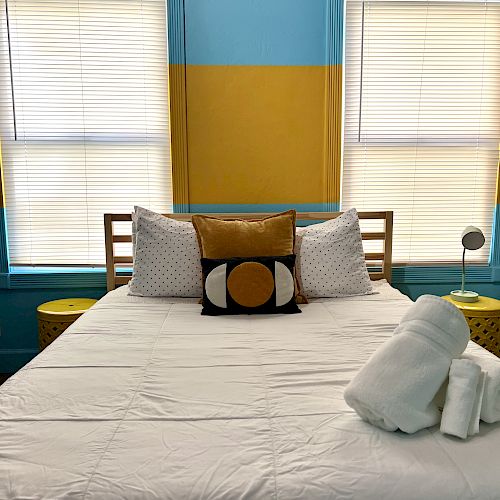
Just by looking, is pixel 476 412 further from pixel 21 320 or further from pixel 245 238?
pixel 21 320

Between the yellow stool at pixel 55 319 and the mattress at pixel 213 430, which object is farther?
the yellow stool at pixel 55 319

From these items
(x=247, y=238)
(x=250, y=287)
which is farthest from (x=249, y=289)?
(x=247, y=238)

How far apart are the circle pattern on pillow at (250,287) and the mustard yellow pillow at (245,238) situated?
138 millimetres

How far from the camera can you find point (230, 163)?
9.26 ft

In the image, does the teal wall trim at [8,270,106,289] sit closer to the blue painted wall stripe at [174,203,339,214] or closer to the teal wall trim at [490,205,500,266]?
the blue painted wall stripe at [174,203,339,214]

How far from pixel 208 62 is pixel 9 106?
3.75 ft

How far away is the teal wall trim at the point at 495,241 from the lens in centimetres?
296

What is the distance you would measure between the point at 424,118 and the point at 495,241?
86cm

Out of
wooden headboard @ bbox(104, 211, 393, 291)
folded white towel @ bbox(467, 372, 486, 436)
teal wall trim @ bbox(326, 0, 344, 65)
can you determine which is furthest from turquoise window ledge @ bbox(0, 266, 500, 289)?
folded white towel @ bbox(467, 372, 486, 436)

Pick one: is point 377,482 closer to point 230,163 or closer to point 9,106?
point 230,163

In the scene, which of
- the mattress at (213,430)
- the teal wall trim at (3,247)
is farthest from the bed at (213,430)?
the teal wall trim at (3,247)

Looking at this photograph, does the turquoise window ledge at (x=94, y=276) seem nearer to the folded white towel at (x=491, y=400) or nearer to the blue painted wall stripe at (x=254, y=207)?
the blue painted wall stripe at (x=254, y=207)

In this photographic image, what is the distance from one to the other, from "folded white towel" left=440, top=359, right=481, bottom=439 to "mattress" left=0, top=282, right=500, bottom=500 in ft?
0.10

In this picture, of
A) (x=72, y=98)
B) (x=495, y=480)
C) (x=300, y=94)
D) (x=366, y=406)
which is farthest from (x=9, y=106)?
(x=495, y=480)
